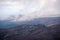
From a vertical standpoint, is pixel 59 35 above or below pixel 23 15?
below

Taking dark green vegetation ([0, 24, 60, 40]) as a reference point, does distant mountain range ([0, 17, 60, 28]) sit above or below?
above

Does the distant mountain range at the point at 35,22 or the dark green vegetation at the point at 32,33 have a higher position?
the distant mountain range at the point at 35,22

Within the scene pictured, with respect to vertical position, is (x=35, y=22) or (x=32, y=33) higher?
(x=35, y=22)

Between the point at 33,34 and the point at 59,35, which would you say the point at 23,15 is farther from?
the point at 59,35

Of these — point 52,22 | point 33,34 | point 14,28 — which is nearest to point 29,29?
point 33,34

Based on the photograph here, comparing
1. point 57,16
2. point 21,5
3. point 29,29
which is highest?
point 21,5

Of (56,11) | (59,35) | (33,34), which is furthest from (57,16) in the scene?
(33,34)
